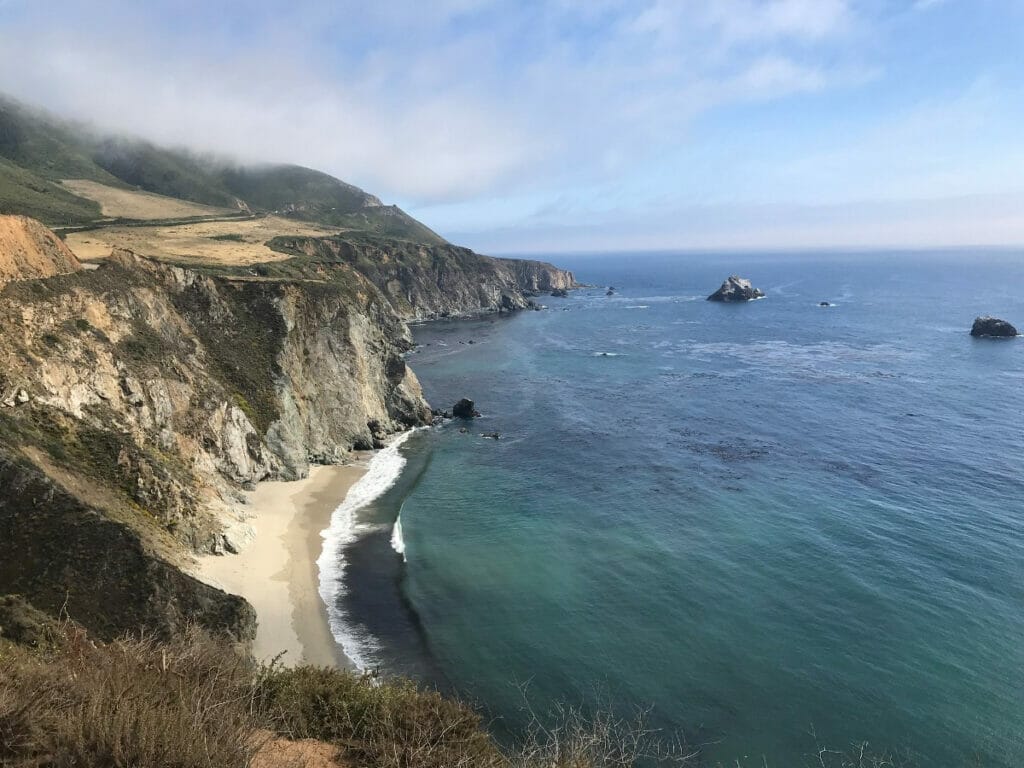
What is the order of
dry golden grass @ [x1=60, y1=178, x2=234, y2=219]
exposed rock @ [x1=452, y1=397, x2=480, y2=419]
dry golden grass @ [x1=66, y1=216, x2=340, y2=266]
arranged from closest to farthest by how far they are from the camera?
dry golden grass @ [x1=66, y1=216, x2=340, y2=266], exposed rock @ [x1=452, y1=397, x2=480, y2=419], dry golden grass @ [x1=60, y1=178, x2=234, y2=219]

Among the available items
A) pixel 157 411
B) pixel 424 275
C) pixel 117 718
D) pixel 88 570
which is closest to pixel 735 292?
pixel 424 275

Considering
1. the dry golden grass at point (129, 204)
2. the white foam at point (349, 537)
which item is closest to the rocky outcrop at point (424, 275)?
the dry golden grass at point (129, 204)

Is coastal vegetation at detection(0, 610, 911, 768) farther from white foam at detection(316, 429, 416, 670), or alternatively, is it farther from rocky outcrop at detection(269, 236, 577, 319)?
rocky outcrop at detection(269, 236, 577, 319)

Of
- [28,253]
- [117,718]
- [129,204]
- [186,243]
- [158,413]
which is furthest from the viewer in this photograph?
[129,204]

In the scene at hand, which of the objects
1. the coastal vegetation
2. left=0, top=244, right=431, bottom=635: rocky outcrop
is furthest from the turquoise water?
the coastal vegetation

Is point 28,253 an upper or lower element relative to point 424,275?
upper

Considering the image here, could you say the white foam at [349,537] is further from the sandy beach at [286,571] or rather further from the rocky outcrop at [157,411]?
the rocky outcrop at [157,411]

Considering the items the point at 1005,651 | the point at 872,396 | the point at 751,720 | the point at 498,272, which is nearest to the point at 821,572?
the point at 1005,651

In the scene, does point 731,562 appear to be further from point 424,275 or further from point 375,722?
point 424,275
